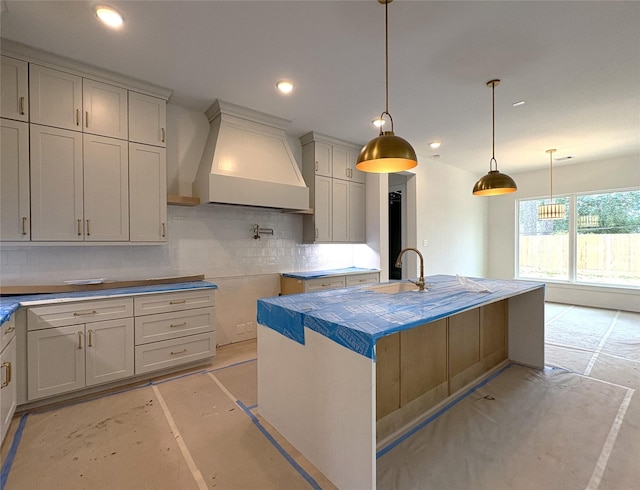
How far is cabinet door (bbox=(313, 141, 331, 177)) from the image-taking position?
4383mm

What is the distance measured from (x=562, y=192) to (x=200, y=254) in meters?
6.94

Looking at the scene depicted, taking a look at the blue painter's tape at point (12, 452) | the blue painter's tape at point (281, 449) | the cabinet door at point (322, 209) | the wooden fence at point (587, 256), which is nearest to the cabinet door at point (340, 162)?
the cabinet door at point (322, 209)

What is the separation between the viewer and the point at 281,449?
6.17ft

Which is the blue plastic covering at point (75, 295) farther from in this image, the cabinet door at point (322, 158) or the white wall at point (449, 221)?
the white wall at point (449, 221)

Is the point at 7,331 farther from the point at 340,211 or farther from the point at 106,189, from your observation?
the point at 340,211

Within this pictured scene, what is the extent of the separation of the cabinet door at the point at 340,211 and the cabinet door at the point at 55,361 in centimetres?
317

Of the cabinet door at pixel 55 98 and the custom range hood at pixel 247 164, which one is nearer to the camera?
the cabinet door at pixel 55 98

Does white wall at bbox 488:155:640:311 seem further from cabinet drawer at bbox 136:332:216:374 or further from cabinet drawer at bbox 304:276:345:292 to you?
cabinet drawer at bbox 136:332:216:374

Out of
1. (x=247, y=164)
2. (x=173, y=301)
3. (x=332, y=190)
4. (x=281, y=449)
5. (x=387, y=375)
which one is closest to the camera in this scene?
(x=281, y=449)

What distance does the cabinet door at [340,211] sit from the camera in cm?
457

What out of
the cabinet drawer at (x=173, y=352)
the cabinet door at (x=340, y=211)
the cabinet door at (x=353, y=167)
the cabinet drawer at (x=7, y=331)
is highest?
the cabinet door at (x=353, y=167)

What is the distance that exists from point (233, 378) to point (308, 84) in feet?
9.59

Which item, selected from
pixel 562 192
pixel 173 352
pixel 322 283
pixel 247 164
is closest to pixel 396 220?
pixel 322 283

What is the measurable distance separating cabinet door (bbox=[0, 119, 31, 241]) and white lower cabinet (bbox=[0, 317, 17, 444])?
73 centimetres
